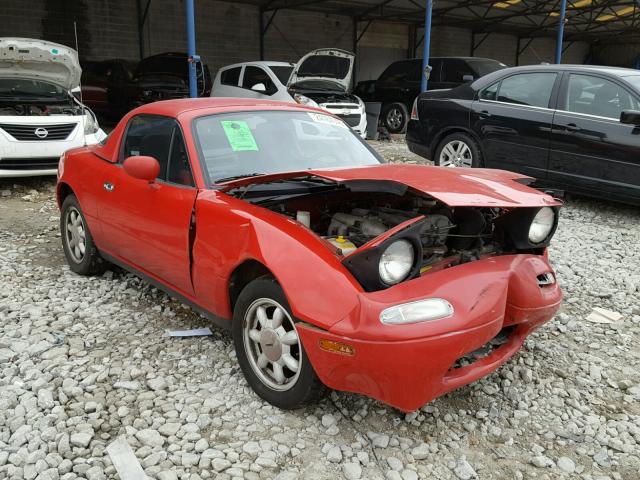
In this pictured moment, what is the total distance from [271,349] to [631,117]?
471 centimetres

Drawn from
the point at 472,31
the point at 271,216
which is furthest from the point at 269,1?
the point at 271,216

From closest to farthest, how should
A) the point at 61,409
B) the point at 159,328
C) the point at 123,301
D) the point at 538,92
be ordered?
the point at 61,409 < the point at 159,328 < the point at 123,301 < the point at 538,92

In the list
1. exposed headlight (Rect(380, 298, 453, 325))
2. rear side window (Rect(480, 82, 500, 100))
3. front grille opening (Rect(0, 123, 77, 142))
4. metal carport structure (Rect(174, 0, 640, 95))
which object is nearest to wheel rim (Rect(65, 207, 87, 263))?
exposed headlight (Rect(380, 298, 453, 325))

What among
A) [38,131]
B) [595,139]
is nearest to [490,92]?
[595,139]

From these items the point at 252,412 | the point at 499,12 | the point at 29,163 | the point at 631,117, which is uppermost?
the point at 499,12

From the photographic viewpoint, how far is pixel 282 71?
11.4 metres

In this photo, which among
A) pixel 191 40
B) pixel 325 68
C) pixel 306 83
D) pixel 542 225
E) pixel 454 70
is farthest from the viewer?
pixel 454 70

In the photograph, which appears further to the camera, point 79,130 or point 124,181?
point 79,130

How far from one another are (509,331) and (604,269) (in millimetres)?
2353

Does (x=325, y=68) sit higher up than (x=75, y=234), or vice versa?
(x=325, y=68)

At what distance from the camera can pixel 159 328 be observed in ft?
11.4

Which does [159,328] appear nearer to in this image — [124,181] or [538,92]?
[124,181]

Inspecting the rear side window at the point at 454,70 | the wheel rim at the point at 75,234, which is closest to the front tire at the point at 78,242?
the wheel rim at the point at 75,234

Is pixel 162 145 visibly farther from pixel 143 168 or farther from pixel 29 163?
pixel 29 163
